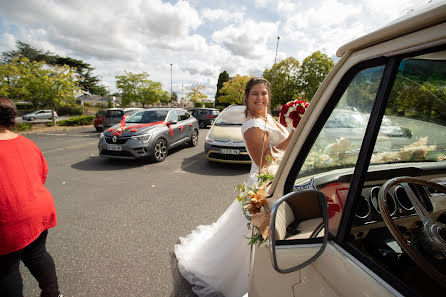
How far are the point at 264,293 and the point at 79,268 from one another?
7.60 ft

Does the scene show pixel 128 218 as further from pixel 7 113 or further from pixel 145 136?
pixel 145 136

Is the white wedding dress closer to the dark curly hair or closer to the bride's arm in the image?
the bride's arm

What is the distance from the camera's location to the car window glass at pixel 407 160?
71cm

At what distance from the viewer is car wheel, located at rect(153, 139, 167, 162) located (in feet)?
21.4

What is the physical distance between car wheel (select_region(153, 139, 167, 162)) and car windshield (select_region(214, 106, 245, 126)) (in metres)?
1.90

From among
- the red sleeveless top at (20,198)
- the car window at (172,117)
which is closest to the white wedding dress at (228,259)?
the red sleeveless top at (20,198)

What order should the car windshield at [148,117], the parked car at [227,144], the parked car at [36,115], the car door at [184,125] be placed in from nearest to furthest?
the parked car at [227,144]
the car windshield at [148,117]
the car door at [184,125]
the parked car at [36,115]

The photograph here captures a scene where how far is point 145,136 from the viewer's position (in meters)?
6.24

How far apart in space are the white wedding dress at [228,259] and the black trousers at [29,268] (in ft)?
3.76

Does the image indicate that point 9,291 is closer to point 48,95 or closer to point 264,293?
point 264,293

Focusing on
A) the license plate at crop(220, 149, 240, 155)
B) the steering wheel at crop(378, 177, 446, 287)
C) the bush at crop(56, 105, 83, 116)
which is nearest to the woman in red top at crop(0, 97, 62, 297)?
the steering wheel at crop(378, 177, 446, 287)

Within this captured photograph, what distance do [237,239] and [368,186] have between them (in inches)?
49.8

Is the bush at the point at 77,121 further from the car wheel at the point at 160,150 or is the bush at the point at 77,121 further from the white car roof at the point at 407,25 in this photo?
the white car roof at the point at 407,25

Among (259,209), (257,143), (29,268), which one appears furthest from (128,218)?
(259,209)
